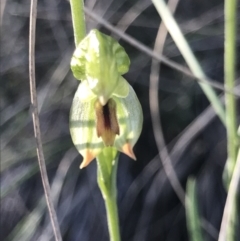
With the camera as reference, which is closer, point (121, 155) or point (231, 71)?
point (231, 71)

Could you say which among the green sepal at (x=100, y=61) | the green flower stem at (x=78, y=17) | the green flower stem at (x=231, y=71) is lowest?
the green flower stem at (x=231, y=71)

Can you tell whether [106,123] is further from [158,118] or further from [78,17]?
[158,118]

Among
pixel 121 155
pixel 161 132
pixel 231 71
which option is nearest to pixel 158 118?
pixel 161 132

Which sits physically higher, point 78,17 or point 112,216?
point 78,17

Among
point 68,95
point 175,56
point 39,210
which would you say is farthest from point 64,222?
point 175,56

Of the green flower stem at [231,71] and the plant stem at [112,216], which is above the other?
the green flower stem at [231,71]

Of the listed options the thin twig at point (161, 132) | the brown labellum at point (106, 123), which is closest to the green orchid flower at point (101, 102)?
the brown labellum at point (106, 123)

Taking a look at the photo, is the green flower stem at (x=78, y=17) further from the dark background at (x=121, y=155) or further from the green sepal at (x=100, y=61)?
the dark background at (x=121, y=155)
